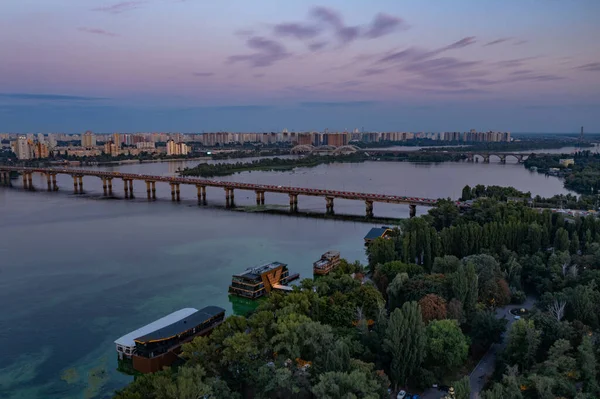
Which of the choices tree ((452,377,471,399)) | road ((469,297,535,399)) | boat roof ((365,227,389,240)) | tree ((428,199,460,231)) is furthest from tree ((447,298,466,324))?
tree ((428,199,460,231))

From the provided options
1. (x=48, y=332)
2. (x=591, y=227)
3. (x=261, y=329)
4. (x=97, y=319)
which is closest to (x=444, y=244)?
(x=591, y=227)

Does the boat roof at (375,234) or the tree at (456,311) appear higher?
the tree at (456,311)

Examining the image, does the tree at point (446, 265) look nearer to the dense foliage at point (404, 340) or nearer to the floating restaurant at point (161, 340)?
the dense foliage at point (404, 340)

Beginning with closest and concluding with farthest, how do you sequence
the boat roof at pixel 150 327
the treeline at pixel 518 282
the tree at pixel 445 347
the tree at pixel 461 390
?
the tree at pixel 461 390
the treeline at pixel 518 282
the tree at pixel 445 347
the boat roof at pixel 150 327

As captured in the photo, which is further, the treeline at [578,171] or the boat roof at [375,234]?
the treeline at [578,171]

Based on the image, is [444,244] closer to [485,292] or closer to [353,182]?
[485,292]

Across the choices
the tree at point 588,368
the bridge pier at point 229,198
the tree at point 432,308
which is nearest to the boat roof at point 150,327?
the tree at point 432,308
